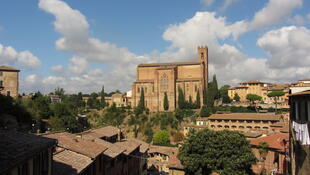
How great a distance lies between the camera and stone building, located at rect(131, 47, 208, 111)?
86000 millimetres

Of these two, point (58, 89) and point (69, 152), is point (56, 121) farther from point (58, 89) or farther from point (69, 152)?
point (58, 89)

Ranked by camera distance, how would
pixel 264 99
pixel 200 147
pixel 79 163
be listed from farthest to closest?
pixel 264 99
pixel 200 147
pixel 79 163

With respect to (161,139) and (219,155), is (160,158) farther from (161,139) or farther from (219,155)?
(219,155)

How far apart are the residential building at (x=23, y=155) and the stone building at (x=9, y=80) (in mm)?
56970

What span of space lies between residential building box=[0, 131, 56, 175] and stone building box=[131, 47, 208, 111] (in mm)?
74661

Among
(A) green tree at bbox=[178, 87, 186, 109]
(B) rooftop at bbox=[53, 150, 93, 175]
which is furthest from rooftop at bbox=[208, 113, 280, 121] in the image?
(B) rooftop at bbox=[53, 150, 93, 175]

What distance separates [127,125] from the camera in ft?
240

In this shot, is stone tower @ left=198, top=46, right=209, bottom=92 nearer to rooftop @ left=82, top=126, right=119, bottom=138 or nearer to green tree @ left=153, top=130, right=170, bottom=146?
green tree @ left=153, top=130, right=170, bottom=146

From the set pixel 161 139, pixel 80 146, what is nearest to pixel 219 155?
pixel 80 146

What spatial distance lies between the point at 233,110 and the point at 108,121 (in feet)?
120

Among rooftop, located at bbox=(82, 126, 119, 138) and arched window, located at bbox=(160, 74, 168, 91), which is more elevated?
arched window, located at bbox=(160, 74, 168, 91)

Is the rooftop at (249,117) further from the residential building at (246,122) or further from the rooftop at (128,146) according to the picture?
the rooftop at (128,146)

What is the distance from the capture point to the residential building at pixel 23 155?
7409mm

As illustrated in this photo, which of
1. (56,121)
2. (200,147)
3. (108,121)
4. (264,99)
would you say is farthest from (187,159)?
(264,99)
